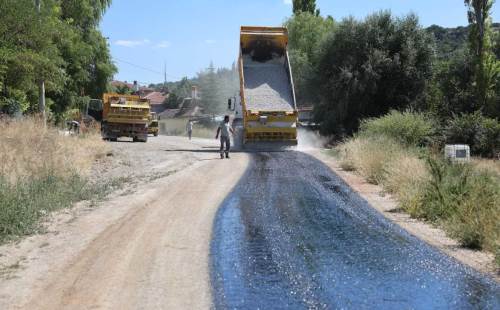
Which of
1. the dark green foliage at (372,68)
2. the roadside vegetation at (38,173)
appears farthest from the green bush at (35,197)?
the dark green foliage at (372,68)

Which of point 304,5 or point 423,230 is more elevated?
point 304,5

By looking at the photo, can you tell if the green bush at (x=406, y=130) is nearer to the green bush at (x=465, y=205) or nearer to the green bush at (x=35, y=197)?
the green bush at (x=465, y=205)

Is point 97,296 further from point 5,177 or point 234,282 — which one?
point 5,177

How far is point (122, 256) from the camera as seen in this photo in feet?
29.0

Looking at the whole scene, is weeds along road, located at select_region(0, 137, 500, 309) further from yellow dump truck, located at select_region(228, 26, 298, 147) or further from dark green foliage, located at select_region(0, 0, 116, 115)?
yellow dump truck, located at select_region(228, 26, 298, 147)

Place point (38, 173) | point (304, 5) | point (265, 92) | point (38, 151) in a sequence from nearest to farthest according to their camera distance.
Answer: point (38, 173) < point (38, 151) < point (265, 92) < point (304, 5)

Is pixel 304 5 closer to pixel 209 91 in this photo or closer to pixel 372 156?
pixel 209 91

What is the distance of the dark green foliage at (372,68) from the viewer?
38281 millimetres

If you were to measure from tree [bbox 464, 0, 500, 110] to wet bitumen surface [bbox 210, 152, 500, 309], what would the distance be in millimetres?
26964

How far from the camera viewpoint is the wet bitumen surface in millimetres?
7109

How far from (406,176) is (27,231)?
31.0 ft

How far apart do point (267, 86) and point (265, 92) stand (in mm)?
463

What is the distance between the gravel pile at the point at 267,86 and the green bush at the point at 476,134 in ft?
24.2

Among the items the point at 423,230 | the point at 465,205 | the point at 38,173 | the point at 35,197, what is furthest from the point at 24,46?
the point at 465,205
